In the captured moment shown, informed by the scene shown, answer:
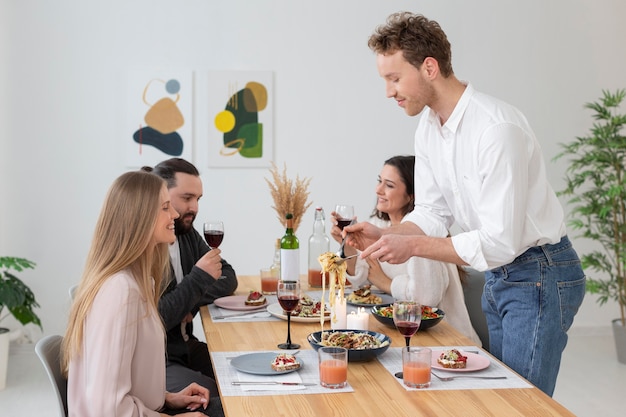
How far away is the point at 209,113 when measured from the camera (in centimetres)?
567

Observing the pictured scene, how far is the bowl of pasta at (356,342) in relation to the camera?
2.26m

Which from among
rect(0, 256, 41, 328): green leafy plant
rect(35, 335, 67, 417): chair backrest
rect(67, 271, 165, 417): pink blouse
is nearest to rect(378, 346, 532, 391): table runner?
rect(67, 271, 165, 417): pink blouse

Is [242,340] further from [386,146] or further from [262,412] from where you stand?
A: [386,146]

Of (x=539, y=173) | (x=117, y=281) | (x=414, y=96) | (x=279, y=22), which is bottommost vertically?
(x=117, y=281)

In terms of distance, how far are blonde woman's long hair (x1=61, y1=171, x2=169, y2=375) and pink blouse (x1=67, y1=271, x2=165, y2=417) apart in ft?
0.15

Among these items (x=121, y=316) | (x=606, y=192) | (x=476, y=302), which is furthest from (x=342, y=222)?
(x=606, y=192)

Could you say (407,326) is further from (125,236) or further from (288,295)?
(125,236)

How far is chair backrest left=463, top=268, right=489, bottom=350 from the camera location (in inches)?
130

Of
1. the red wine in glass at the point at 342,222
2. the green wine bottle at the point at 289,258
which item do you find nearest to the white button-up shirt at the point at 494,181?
the red wine in glass at the point at 342,222

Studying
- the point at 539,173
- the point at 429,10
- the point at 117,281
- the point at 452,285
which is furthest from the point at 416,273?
the point at 429,10

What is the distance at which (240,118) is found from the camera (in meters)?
5.70

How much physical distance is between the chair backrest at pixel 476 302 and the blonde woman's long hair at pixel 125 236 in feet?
5.17

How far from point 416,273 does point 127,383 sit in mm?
1312

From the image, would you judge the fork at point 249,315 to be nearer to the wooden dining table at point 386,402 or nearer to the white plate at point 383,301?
the white plate at point 383,301
